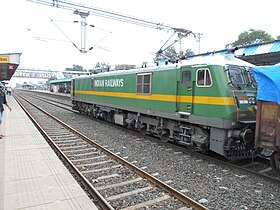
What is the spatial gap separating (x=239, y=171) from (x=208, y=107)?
195 cm

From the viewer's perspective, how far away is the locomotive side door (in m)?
8.42

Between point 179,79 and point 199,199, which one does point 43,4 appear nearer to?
point 179,79

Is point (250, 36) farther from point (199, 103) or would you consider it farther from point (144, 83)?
point (199, 103)

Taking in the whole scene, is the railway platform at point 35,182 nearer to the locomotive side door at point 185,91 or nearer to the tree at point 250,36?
the locomotive side door at point 185,91

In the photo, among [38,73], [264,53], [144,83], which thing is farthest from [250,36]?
[38,73]

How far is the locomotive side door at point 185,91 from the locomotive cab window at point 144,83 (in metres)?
2.10

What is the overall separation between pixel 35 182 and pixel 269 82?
5.59 meters

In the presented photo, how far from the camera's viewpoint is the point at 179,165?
24.5 feet

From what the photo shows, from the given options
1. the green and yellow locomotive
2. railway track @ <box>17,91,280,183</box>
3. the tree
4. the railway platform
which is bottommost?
railway track @ <box>17,91,280,183</box>

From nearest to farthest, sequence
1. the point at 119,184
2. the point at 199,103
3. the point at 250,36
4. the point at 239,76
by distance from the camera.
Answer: the point at 119,184
the point at 239,76
the point at 199,103
the point at 250,36

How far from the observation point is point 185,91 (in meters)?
8.67

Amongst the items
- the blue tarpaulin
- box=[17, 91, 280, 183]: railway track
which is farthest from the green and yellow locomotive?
the blue tarpaulin

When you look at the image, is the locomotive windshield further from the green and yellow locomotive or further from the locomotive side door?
the locomotive side door

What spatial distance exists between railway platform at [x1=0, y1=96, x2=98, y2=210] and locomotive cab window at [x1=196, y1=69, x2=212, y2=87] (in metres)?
4.59
